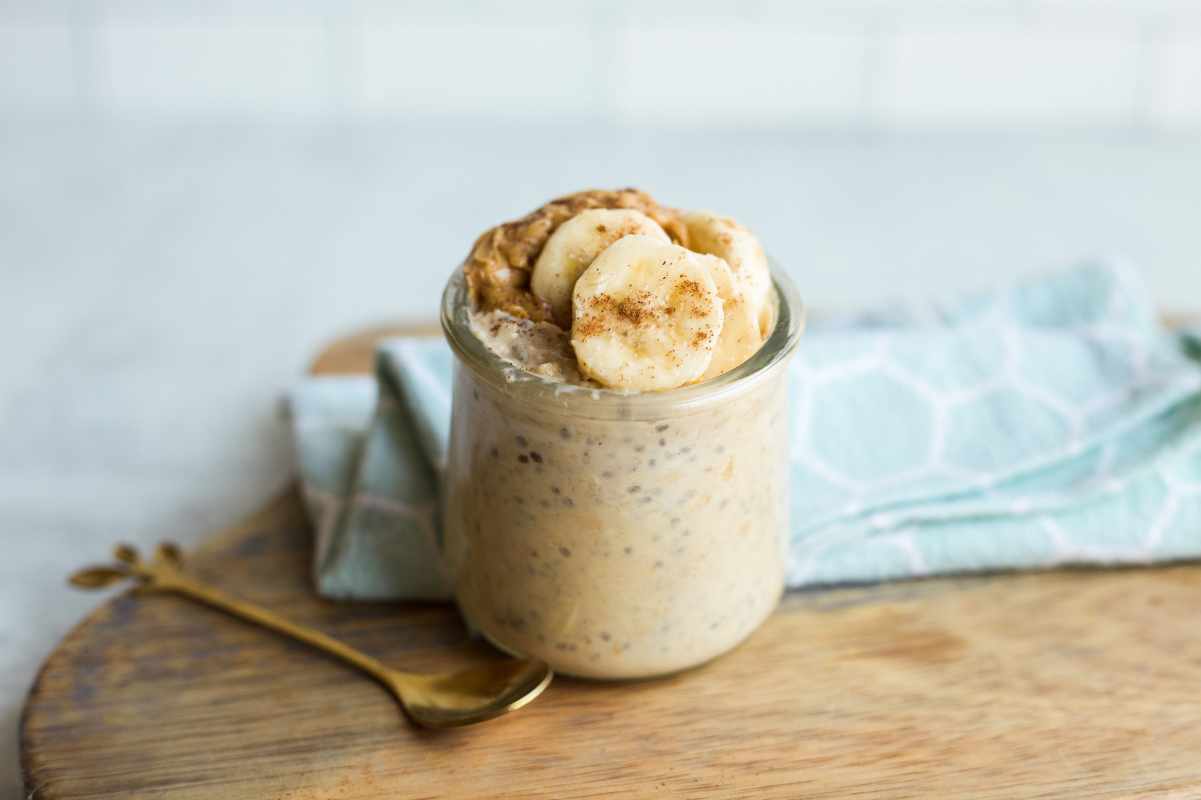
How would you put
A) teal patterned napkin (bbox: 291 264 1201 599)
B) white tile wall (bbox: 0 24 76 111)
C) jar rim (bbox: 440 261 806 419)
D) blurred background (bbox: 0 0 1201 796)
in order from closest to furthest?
jar rim (bbox: 440 261 806 419) < teal patterned napkin (bbox: 291 264 1201 599) < blurred background (bbox: 0 0 1201 796) < white tile wall (bbox: 0 24 76 111)

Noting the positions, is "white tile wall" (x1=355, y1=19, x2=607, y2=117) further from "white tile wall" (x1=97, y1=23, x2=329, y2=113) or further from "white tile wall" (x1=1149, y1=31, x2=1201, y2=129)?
"white tile wall" (x1=1149, y1=31, x2=1201, y2=129)

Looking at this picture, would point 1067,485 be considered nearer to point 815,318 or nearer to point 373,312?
point 815,318

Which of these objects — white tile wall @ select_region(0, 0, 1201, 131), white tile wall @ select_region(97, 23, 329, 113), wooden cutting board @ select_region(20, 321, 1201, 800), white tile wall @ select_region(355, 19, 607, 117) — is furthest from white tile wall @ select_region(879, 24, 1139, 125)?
wooden cutting board @ select_region(20, 321, 1201, 800)

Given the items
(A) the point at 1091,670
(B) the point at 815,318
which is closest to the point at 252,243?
(B) the point at 815,318

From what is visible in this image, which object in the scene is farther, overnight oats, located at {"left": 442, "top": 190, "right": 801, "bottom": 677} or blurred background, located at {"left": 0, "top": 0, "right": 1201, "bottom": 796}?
blurred background, located at {"left": 0, "top": 0, "right": 1201, "bottom": 796}

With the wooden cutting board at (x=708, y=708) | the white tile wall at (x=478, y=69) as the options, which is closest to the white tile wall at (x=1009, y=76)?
the white tile wall at (x=478, y=69)

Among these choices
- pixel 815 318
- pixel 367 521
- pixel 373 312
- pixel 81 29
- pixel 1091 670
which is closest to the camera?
pixel 1091 670

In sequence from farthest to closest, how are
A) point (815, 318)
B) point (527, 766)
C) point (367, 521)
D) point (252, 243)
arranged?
point (252, 243) → point (815, 318) → point (367, 521) → point (527, 766)

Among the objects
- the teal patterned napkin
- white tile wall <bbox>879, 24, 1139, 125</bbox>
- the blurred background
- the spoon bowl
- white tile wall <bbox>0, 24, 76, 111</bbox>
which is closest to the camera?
the spoon bowl
